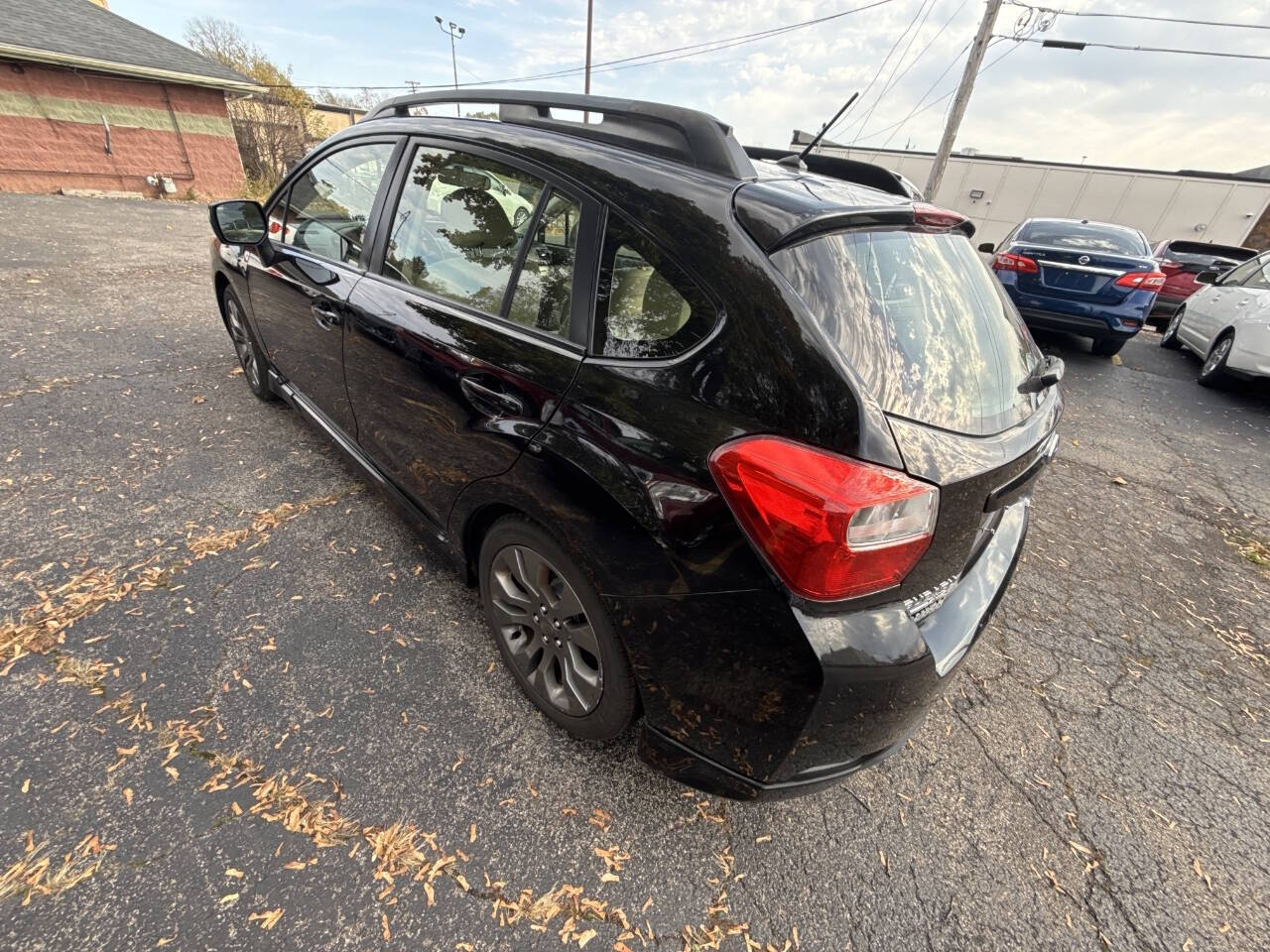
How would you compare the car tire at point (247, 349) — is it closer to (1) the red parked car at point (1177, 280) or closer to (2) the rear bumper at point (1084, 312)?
(2) the rear bumper at point (1084, 312)

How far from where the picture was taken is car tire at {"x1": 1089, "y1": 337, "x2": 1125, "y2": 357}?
6.66 m

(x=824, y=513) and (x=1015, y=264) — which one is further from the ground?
(x=824, y=513)

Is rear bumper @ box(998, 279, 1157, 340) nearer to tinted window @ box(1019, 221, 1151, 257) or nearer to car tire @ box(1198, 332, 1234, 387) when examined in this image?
tinted window @ box(1019, 221, 1151, 257)

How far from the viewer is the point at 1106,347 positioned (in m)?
7.05

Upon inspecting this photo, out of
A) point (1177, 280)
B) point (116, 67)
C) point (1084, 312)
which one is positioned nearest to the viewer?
point (1084, 312)

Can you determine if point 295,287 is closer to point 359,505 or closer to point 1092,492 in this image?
point 359,505

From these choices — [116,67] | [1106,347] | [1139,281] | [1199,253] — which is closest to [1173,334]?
[1106,347]

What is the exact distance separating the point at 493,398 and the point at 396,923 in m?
1.38

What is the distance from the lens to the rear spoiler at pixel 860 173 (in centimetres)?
211

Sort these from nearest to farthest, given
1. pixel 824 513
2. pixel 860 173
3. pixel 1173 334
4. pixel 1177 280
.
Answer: pixel 824 513
pixel 860 173
pixel 1173 334
pixel 1177 280

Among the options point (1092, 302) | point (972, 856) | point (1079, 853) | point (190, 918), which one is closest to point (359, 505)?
point (190, 918)

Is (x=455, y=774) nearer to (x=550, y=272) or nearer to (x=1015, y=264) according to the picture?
(x=550, y=272)

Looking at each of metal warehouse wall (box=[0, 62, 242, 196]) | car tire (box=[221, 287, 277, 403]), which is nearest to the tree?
metal warehouse wall (box=[0, 62, 242, 196])

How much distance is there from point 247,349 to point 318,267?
64.3 inches
